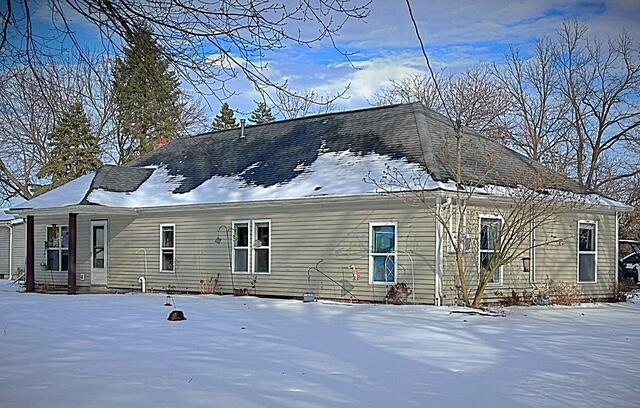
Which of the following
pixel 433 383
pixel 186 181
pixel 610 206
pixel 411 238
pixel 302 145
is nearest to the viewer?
pixel 433 383

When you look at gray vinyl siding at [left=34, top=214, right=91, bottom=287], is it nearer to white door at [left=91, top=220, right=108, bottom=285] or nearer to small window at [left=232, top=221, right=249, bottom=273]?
white door at [left=91, top=220, right=108, bottom=285]

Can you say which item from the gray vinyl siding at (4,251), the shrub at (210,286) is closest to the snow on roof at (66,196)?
the shrub at (210,286)

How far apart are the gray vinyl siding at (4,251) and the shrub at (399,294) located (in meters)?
22.3

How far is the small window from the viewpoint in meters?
20.0

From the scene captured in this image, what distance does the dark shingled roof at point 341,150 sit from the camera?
59.8 feet

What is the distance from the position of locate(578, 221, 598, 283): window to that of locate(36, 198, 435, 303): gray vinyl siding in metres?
5.13

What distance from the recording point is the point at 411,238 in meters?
16.9

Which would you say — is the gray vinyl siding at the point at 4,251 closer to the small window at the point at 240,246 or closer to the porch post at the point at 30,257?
the porch post at the point at 30,257

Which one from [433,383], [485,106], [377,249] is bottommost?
[433,383]

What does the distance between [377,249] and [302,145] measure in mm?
5114

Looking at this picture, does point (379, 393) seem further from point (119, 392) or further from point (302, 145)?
point (302, 145)

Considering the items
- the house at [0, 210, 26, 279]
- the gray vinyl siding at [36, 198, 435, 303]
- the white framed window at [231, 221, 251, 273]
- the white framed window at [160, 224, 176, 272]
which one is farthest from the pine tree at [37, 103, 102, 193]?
the white framed window at [231, 221, 251, 273]

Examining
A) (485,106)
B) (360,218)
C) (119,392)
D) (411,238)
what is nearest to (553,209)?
(411,238)

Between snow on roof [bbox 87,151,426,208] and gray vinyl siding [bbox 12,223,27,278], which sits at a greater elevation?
snow on roof [bbox 87,151,426,208]
